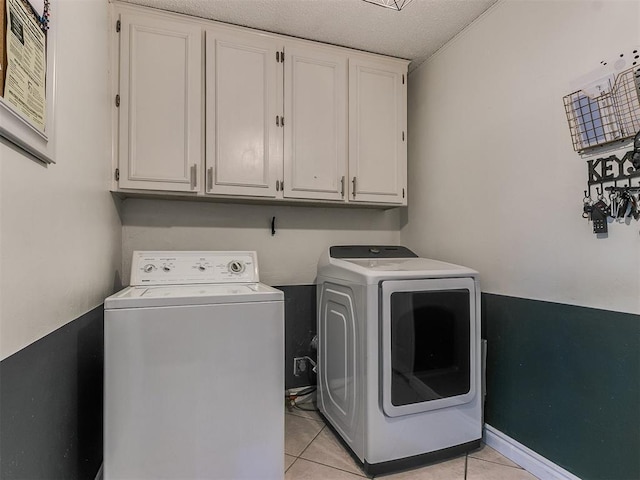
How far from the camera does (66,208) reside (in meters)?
1.18

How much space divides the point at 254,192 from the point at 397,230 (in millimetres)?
1266

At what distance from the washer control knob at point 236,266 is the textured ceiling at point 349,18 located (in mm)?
1410

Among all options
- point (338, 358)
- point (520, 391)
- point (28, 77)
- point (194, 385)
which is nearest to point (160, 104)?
point (28, 77)

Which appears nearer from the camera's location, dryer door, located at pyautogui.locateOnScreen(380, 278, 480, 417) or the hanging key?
the hanging key

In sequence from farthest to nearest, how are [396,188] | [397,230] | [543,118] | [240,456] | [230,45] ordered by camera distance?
1. [397,230]
2. [396,188]
3. [230,45]
4. [543,118]
5. [240,456]

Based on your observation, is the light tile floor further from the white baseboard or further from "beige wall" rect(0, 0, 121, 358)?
"beige wall" rect(0, 0, 121, 358)

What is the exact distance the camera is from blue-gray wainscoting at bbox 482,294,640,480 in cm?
132

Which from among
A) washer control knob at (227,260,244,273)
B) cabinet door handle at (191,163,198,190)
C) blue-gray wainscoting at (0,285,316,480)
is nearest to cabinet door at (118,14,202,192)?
cabinet door handle at (191,163,198,190)

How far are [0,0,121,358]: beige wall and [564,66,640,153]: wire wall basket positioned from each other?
193 centimetres

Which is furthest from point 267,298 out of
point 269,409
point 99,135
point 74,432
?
point 99,135

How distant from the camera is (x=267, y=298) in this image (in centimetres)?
147

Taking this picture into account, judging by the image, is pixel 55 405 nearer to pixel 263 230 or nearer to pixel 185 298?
pixel 185 298

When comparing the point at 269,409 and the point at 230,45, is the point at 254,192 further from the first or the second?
the point at 269,409

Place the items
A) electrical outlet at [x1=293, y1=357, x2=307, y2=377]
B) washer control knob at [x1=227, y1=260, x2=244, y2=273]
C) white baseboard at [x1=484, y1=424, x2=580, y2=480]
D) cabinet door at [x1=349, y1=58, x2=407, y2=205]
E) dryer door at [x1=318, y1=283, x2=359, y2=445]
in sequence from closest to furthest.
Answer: white baseboard at [x1=484, y1=424, x2=580, y2=480], dryer door at [x1=318, y1=283, x2=359, y2=445], washer control knob at [x1=227, y1=260, x2=244, y2=273], cabinet door at [x1=349, y1=58, x2=407, y2=205], electrical outlet at [x1=293, y1=357, x2=307, y2=377]
